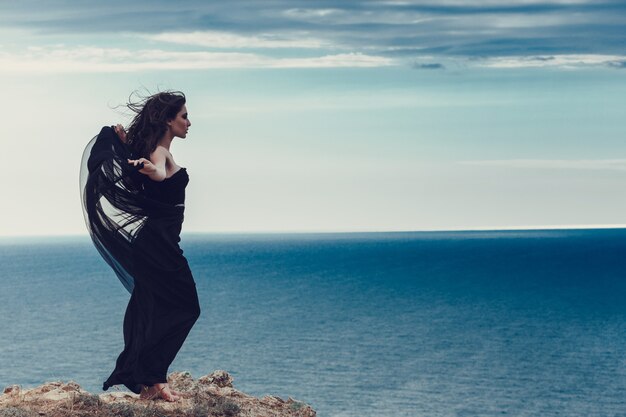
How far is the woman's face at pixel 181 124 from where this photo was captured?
47.7 ft

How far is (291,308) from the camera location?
460 feet

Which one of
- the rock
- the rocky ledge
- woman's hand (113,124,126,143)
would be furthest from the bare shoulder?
the rock

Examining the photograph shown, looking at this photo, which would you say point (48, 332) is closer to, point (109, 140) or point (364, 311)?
point (364, 311)

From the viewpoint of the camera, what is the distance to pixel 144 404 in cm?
1424

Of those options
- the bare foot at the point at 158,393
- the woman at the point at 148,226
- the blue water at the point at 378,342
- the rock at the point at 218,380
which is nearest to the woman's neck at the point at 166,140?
the woman at the point at 148,226

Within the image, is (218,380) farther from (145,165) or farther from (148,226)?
(145,165)

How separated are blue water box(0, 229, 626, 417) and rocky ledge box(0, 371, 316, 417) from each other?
5198cm

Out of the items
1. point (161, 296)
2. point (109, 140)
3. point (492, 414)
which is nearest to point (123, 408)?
point (161, 296)

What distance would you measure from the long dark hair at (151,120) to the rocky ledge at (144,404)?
3.46 m

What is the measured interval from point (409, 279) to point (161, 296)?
6947 inches

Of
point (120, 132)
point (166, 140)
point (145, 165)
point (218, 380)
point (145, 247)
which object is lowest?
point (218, 380)

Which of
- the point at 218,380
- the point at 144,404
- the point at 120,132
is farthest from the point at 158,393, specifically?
the point at 120,132

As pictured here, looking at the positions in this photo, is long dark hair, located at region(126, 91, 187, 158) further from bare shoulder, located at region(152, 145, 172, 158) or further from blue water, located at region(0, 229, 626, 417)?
blue water, located at region(0, 229, 626, 417)

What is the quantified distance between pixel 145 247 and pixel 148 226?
0.97 feet
